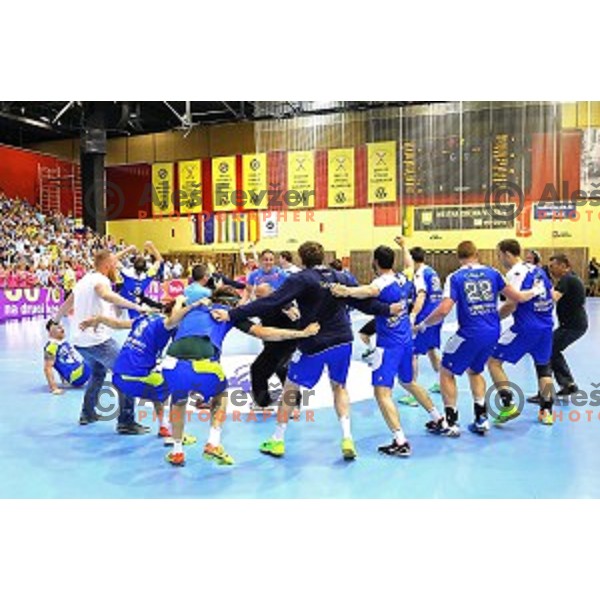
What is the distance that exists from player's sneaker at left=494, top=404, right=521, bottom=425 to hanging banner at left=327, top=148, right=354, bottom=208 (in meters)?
19.7

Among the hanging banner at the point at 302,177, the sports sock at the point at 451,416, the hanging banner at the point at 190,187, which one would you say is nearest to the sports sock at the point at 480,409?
the sports sock at the point at 451,416

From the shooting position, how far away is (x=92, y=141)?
989 inches

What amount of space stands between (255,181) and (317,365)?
2239cm

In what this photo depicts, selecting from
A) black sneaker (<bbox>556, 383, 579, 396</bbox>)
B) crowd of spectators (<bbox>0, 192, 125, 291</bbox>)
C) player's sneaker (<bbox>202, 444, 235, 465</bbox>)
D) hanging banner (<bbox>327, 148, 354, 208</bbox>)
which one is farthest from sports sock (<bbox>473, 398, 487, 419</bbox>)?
hanging banner (<bbox>327, 148, 354, 208</bbox>)

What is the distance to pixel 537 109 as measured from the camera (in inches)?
898

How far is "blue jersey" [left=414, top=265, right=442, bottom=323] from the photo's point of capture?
6.64 m

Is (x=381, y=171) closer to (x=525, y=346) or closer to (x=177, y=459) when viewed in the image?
(x=525, y=346)

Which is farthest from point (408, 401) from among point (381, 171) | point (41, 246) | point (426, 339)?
point (381, 171)

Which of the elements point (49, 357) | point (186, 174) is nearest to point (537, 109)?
point (186, 174)

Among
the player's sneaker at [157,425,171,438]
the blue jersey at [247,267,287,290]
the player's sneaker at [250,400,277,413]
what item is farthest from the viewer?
the blue jersey at [247,267,287,290]

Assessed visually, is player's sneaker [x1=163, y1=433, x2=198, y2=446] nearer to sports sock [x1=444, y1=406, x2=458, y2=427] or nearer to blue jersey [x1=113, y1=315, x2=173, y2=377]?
blue jersey [x1=113, y1=315, x2=173, y2=377]

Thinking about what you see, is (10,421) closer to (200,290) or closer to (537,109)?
(200,290)
